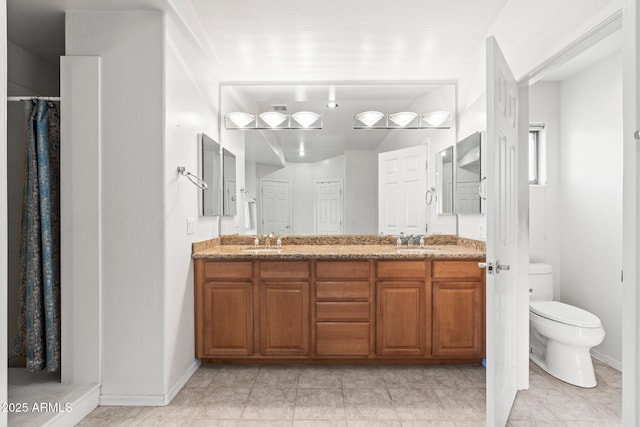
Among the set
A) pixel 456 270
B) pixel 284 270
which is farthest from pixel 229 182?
pixel 456 270

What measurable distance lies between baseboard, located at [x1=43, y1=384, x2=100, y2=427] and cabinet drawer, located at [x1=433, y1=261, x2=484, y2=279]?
2277mm

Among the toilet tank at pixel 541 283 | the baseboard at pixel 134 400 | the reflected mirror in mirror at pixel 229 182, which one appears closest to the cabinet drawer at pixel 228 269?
the reflected mirror in mirror at pixel 229 182

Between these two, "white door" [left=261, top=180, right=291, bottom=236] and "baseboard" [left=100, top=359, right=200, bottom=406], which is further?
"white door" [left=261, top=180, right=291, bottom=236]

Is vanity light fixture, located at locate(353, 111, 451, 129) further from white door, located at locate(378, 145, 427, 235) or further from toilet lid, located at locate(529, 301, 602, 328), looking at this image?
toilet lid, located at locate(529, 301, 602, 328)

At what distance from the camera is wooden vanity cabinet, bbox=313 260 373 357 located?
2.67m

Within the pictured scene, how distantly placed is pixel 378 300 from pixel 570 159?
2082mm

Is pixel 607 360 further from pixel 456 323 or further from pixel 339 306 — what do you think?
pixel 339 306

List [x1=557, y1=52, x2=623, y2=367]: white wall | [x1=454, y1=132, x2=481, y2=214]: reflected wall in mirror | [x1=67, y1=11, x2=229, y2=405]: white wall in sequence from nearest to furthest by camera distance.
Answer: [x1=67, y1=11, x2=229, y2=405]: white wall < [x1=557, y1=52, x2=623, y2=367]: white wall < [x1=454, y1=132, x2=481, y2=214]: reflected wall in mirror

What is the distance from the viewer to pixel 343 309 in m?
2.68

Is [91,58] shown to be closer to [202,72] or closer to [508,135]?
[202,72]

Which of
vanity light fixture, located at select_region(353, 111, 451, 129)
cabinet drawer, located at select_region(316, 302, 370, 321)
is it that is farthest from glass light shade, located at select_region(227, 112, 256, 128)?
cabinet drawer, located at select_region(316, 302, 370, 321)

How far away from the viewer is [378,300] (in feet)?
8.77

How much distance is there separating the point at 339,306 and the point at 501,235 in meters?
1.25

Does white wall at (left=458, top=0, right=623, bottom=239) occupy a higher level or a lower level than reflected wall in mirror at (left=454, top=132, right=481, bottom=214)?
higher
